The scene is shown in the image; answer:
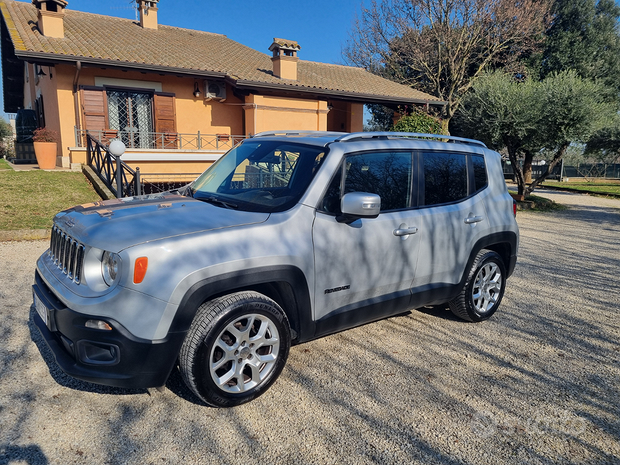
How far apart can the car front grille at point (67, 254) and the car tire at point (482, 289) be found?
336 centimetres

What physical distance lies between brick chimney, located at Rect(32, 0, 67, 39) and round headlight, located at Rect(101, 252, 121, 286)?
1497 cm

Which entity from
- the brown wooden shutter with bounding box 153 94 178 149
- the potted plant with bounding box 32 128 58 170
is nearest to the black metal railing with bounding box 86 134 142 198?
the potted plant with bounding box 32 128 58 170

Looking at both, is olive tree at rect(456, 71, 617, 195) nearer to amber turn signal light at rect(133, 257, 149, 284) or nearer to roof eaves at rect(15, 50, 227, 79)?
roof eaves at rect(15, 50, 227, 79)

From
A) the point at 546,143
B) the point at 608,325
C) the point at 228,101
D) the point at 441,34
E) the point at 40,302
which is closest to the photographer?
the point at 40,302

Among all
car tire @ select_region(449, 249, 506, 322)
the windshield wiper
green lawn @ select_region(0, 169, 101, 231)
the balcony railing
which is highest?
the balcony railing

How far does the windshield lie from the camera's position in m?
3.33

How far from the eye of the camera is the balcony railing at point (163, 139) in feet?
46.6

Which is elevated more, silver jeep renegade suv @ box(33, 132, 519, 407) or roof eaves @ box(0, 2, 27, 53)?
roof eaves @ box(0, 2, 27, 53)

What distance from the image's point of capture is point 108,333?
2.55 metres

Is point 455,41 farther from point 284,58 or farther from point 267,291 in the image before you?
point 267,291

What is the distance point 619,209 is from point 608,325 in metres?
13.9

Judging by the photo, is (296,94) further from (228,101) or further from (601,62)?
(601,62)

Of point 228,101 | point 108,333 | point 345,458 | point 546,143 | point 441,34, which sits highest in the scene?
point 441,34

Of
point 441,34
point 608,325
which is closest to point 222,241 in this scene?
point 608,325
